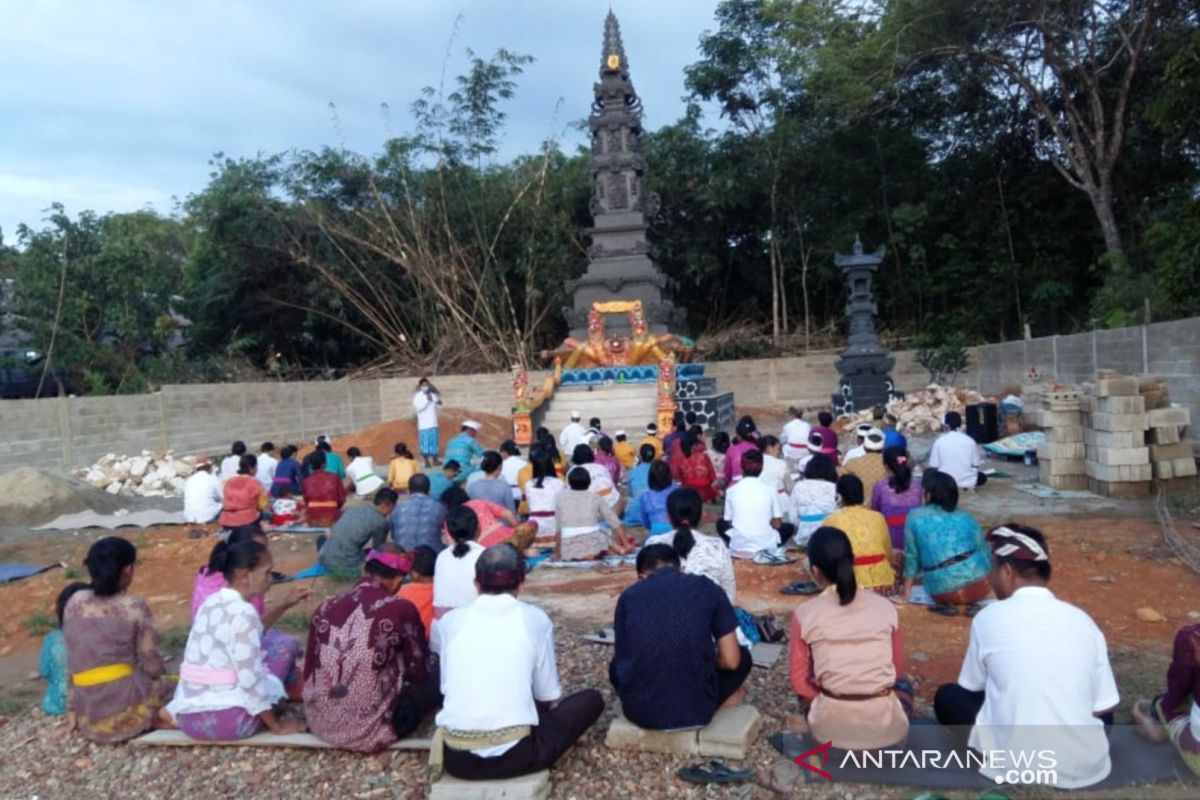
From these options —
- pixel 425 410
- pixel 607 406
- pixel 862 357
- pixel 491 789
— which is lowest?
pixel 491 789

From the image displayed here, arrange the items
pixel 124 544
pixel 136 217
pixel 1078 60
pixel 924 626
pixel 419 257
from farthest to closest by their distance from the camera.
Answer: pixel 136 217 → pixel 419 257 → pixel 1078 60 → pixel 924 626 → pixel 124 544

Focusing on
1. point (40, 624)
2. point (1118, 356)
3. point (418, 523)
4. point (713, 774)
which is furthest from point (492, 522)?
point (1118, 356)

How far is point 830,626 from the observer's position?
355cm

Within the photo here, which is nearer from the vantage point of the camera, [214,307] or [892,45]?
[892,45]

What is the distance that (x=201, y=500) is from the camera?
9828 millimetres

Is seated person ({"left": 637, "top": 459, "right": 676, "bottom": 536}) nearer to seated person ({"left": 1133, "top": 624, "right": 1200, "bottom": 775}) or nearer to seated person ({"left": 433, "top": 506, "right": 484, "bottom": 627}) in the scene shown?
seated person ({"left": 433, "top": 506, "right": 484, "bottom": 627})

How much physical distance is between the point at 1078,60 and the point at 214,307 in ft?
66.1

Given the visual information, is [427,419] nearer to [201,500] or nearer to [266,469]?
[266,469]

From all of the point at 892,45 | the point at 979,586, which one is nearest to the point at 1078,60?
the point at 892,45

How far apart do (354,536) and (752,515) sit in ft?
10.4

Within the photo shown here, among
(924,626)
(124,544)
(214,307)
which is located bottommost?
(924,626)

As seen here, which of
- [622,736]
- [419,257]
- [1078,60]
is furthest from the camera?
[419,257]

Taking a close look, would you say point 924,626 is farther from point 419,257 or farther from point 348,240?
point 348,240

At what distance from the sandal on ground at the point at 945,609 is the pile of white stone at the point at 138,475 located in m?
11.0
